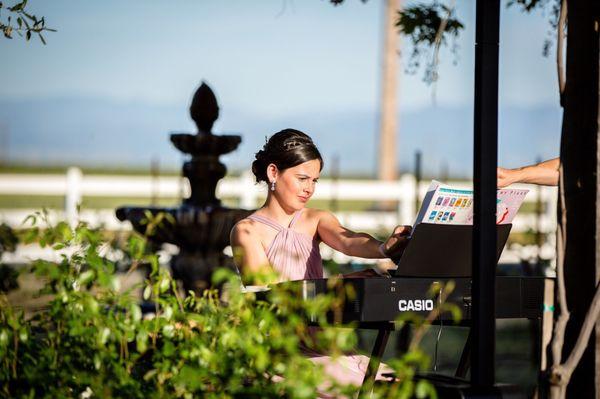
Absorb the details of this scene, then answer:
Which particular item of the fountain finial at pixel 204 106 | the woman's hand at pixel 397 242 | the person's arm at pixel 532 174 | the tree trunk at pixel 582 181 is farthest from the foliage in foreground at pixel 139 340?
the fountain finial at pixel 204 106

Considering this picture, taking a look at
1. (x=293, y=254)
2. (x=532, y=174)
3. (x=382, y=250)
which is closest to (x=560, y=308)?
(x=532, y=174)

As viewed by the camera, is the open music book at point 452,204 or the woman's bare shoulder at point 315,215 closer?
the open music book at point 452,204

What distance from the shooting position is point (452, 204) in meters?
3.23

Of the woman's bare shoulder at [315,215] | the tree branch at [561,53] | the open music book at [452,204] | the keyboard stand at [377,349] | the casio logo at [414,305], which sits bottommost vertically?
the keyboard stand at [377,349]

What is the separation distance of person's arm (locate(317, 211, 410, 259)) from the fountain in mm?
2326

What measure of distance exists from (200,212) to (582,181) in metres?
3.75

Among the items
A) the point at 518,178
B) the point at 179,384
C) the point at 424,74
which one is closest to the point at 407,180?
the point at 424,74

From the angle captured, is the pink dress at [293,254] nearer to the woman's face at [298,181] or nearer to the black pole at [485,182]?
the woman's face at [298,181]

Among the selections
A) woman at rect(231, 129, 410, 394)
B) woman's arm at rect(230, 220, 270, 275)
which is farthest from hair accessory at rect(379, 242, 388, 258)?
woman's arm at rect(230, 220, 270, 275)

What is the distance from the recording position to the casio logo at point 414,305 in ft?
10.5

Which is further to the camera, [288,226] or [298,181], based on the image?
[288,226]

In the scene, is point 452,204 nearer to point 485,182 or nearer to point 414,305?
point 414,305

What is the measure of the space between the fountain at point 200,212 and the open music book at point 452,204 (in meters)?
3.28

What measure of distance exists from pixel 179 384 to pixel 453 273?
1.18 meters
